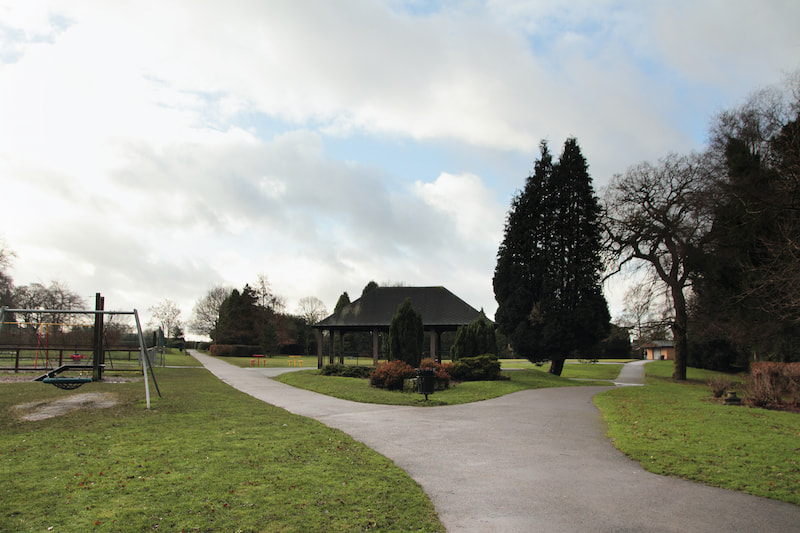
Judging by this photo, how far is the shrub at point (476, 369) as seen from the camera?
22484 millimetres

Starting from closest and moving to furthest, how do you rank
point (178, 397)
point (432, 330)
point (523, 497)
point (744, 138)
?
point (523, 497)
point (178, 397)
point (744, 138)
point (432, 330)

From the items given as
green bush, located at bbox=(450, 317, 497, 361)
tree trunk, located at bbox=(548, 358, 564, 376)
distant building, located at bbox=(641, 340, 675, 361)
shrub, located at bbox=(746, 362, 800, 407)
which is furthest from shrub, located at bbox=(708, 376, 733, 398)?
distant building, located at bbox=(641, 340, 675, 361)

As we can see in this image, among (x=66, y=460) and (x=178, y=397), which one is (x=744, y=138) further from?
(x=66, y=460)

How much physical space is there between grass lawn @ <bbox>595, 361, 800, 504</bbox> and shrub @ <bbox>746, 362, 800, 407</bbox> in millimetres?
889

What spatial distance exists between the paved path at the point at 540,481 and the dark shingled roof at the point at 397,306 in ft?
58.2

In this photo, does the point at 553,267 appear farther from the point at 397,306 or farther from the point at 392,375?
the point at 392,375

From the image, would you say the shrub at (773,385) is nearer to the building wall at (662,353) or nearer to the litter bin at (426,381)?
the litter bin at (426,381)

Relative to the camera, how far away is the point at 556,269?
28578 mm

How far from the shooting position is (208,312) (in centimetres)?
8375

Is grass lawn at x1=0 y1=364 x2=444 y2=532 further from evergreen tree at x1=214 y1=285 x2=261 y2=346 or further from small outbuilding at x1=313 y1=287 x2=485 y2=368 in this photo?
evergreen tree at x1=214 y1=285 x2=261 y2=346

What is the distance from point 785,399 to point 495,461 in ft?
46.6

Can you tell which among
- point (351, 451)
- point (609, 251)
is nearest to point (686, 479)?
point (351, 451)

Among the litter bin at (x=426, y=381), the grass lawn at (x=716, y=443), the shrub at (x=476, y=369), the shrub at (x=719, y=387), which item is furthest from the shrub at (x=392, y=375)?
the shrub at (x=719, y=387)

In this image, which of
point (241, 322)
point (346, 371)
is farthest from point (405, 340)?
point (241, 322)
